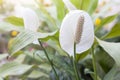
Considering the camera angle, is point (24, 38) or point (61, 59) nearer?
point (24, 38)

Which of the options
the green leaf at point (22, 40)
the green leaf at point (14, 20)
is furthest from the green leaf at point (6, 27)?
the green leaf at point (22, 40)

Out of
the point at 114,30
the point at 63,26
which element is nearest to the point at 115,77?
the point at 114,30

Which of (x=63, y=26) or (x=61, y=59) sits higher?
(x=63, y=26)

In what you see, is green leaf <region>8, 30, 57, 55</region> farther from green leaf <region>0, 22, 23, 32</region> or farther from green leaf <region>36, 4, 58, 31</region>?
green leaf <region>36, 4, 58, 31</region>

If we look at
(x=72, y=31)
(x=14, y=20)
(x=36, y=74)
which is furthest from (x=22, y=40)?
(x=36, y=74)

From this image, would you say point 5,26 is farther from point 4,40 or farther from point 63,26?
point 4,40

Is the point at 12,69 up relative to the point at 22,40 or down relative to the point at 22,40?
down

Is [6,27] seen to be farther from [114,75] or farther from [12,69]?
[114,75]

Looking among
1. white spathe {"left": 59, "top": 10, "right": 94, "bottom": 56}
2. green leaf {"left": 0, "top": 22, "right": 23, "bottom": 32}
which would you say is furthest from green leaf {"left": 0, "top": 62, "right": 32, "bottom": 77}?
white spathe {"left": 59, "top": 10, "right": 94, "bottom": 56}
